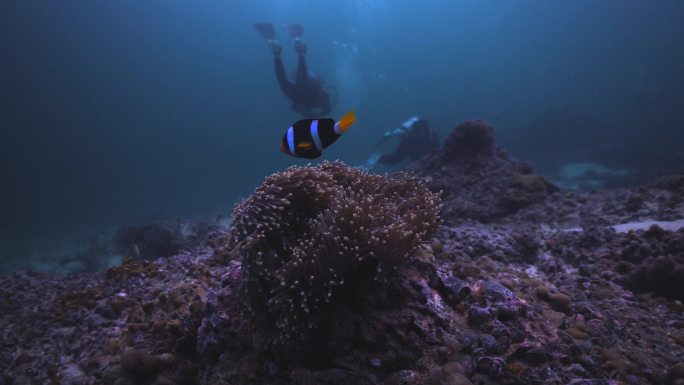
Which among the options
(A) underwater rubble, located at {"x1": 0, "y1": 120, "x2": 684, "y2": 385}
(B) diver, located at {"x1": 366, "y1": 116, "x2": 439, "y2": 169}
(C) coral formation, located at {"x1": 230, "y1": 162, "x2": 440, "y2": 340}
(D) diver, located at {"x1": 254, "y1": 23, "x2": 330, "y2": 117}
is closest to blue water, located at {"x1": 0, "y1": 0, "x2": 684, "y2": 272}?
(B) diver, located at {"x1": 366, "y1": 116, "x2": 439, "y2": 169}

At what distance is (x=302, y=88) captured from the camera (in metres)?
16.6

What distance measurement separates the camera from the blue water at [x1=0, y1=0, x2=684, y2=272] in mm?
37406

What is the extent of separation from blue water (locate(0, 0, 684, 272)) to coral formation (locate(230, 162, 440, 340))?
76.1ft

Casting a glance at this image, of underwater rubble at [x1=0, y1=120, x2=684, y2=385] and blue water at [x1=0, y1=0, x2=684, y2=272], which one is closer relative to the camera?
underwater rubble at [x1=0, y1=120, x2=684, y2=385]

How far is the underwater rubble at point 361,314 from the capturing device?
2.20 metres

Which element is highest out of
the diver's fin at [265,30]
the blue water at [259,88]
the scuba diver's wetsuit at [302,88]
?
the blue water at [259,88]

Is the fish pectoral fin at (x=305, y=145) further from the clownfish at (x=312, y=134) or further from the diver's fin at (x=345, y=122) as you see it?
the diver's fin at (x=345, y=122)

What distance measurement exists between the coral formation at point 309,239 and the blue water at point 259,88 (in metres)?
23.2

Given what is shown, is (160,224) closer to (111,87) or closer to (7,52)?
(7,52)

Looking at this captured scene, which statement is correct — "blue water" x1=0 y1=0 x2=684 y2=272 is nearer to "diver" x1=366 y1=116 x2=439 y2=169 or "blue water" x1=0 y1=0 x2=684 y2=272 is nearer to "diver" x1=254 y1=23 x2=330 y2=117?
"diver" x1=366 y1=116 x2=439 y2=169

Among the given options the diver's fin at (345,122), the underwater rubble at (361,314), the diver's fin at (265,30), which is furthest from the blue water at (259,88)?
the diver's fin at (345,122)

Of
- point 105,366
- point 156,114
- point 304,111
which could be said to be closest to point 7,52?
point 156,114

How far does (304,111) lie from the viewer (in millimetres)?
17281

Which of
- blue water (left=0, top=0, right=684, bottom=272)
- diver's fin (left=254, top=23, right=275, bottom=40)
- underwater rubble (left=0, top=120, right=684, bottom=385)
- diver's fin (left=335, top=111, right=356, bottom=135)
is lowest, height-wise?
underwater rubble (left=0, top=120, right=684, bottom=385)
